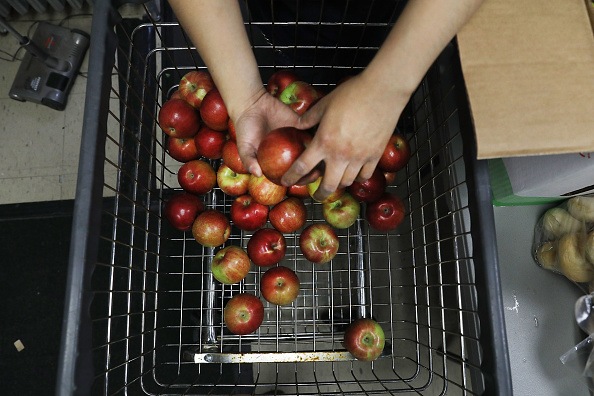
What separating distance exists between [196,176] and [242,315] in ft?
1.04

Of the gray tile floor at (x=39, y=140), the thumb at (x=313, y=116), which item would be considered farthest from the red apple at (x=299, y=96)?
the gray tile floor at (x=39, y=140)

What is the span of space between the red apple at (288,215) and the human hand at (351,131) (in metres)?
0.30

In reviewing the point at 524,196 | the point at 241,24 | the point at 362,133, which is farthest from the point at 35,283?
the point at 524,196

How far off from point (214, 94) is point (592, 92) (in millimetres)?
639

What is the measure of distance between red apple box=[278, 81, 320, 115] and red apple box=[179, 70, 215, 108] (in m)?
0.19

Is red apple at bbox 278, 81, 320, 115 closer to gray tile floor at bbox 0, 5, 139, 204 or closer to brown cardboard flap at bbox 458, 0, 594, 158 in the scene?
brown cardboard flap at bbox 458, 0, 594, 158

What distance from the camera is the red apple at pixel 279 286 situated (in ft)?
3.22

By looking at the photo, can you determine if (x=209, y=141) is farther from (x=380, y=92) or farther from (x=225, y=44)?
(x=380, y=92)

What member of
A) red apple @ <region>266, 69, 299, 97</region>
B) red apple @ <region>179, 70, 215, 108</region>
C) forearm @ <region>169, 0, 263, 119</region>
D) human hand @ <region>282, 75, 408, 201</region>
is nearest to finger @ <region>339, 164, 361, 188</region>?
human hand @ <region>282, 75, 408, 201</region>

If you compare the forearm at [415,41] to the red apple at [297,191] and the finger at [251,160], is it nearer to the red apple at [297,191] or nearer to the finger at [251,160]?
the finger at [251,160]

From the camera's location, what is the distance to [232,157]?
936 mm

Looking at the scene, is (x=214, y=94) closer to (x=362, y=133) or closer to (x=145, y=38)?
(x=362, y=133)

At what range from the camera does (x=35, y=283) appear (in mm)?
1561

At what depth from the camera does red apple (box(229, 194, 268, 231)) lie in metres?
1.00
